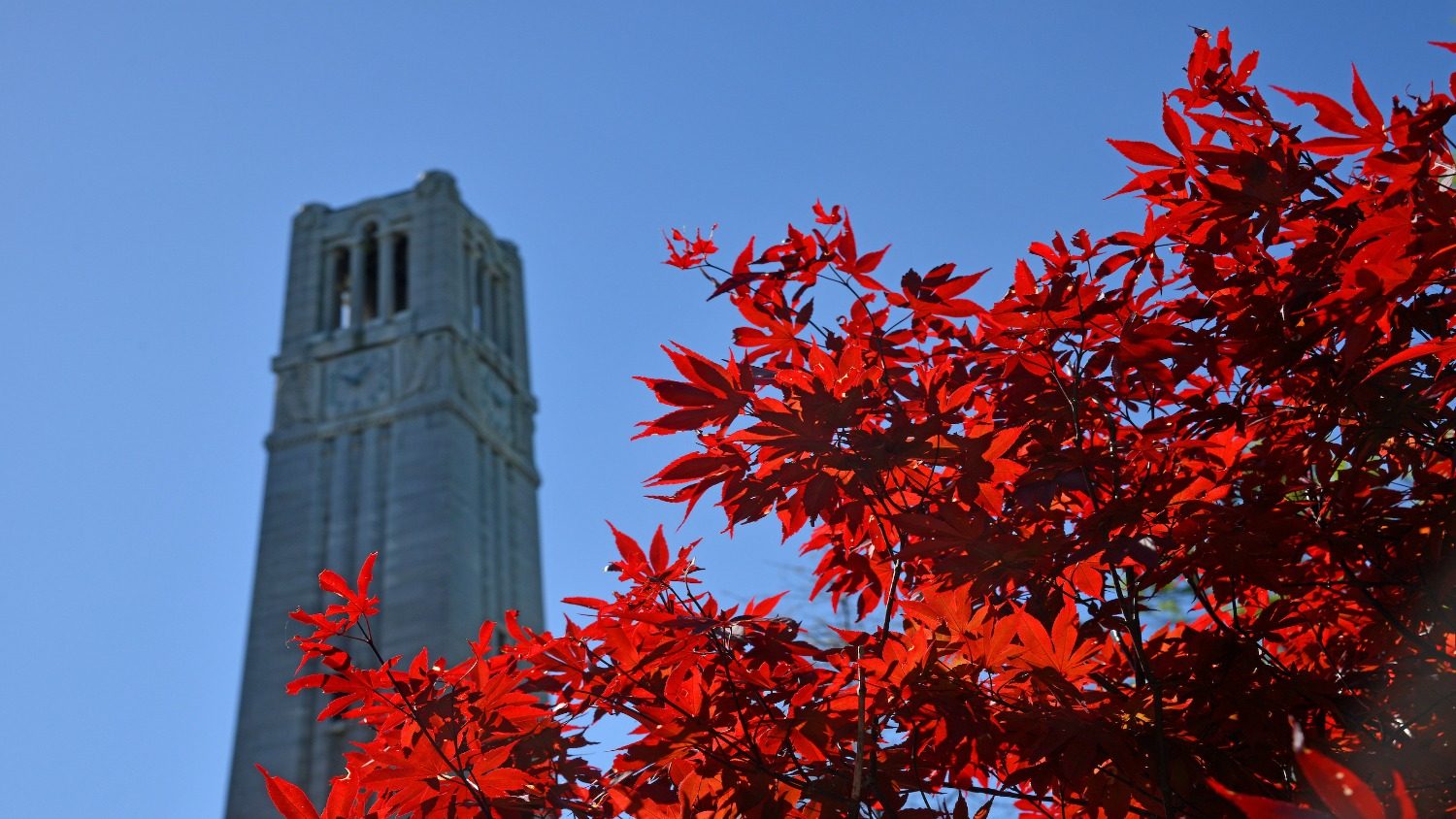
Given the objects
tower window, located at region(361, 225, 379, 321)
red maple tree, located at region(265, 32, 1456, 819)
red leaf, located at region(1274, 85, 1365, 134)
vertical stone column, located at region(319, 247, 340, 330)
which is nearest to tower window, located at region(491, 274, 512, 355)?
tower window, located at region(361, 225, 379, 321)

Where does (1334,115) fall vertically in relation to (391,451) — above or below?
below

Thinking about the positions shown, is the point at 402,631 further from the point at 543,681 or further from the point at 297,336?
the point at 543,681

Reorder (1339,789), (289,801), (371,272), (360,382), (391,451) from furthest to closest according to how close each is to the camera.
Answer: (371,272) < (360,382) < (391,451) < (289,801) < (1339,789)

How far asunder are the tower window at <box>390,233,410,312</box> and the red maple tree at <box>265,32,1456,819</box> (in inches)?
1028

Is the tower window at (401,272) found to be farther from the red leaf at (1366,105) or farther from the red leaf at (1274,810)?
the red leaf at (1274,810)

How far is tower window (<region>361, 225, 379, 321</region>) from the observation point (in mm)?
28547

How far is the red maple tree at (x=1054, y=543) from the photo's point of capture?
1876 millimetres

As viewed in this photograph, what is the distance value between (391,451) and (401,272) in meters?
4.56

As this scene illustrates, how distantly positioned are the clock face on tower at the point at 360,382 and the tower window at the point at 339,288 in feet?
5.23

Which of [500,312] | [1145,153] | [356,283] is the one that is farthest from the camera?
[500,312]

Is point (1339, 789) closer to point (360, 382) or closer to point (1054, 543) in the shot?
point (1054, 543)

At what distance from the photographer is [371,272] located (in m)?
29.2

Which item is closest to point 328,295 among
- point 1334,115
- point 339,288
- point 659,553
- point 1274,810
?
point 339,288

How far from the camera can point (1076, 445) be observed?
6.58ft
